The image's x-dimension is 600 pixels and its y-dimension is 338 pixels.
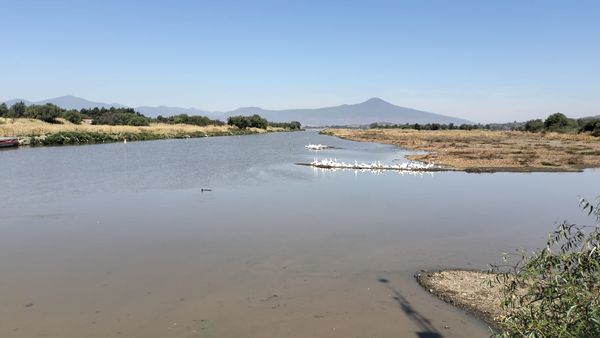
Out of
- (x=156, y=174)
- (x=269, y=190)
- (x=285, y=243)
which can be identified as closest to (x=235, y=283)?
(x=285, y=243)

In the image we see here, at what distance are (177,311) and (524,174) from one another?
30.9m

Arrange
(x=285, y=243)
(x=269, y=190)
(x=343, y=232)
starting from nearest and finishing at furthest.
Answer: (x=285, y=243)
(x=343, y=232)
(x=269, y=190)

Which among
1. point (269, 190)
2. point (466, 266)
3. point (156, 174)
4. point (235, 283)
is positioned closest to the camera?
point (235, 283)

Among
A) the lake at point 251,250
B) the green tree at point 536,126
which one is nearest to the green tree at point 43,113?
the lake at point 251,250

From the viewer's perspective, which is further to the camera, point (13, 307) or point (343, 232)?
point (343, 232)

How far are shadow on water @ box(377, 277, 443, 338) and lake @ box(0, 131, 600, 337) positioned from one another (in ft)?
0.13

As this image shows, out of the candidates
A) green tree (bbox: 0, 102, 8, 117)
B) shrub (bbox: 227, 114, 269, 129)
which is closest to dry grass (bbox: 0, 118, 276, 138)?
green tree (bbox: 0, 102, 8, 117)

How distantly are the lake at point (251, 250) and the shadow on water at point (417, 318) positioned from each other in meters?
0.04

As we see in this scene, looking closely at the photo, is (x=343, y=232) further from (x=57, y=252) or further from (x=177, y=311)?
(x=57, y=252)

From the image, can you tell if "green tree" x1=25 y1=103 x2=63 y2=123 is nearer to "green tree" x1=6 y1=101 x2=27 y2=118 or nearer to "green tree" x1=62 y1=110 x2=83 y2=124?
"green tree" x1=6 y1=101 x2=27 y2=118

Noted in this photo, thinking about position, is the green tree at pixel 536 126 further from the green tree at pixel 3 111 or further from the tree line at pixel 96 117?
the green tree at pixel 3 111

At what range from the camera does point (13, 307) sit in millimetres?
9453

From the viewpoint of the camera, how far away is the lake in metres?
9.04

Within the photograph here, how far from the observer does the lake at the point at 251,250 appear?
9.04 metres
